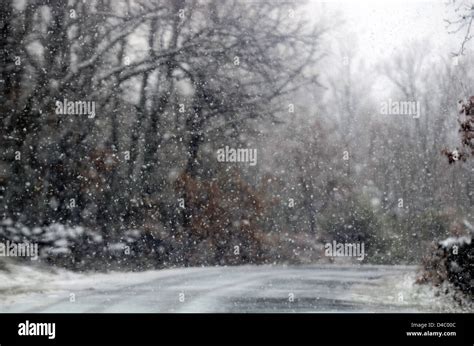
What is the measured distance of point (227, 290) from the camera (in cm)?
941

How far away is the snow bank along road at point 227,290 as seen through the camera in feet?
29.2

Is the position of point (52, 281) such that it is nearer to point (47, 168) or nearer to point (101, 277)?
point (101, 277)

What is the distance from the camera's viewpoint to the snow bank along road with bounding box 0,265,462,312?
29.2ft
